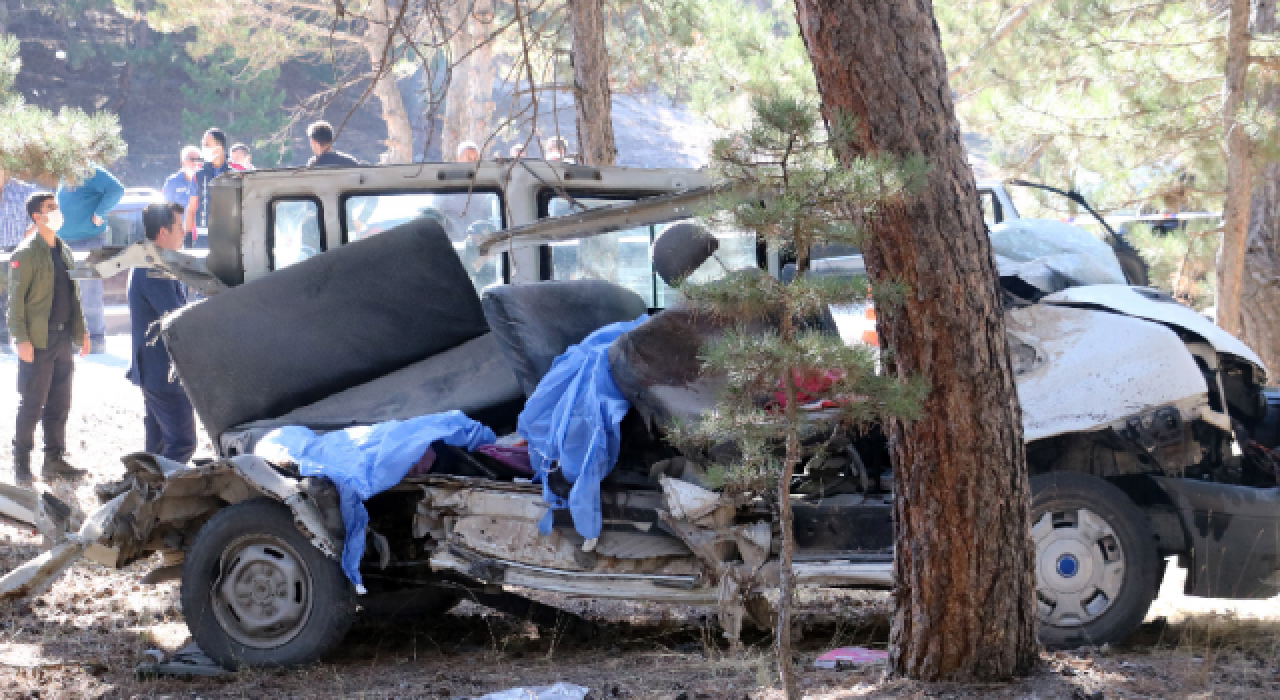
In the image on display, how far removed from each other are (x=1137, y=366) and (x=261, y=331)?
387cm

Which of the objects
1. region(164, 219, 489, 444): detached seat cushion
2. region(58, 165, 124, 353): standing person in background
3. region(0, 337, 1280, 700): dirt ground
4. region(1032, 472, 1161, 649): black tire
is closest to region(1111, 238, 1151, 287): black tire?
region(0, 337, 1280, 700): dirt ground

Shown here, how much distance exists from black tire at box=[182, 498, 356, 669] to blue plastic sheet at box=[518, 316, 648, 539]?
3.24 ft

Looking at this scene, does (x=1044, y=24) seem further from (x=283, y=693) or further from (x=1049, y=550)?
(x=283, y=693)

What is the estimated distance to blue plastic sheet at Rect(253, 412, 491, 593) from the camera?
4.80 m

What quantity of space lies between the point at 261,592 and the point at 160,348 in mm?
3749

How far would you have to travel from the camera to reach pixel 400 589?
5.43m

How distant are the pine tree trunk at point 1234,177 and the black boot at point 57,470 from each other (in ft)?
27.9

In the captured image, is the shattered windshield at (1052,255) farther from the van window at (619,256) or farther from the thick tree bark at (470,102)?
the thick tree bark at (470,102)

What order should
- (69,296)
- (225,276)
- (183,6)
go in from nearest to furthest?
(225,276)
(69,296)
(183,6)

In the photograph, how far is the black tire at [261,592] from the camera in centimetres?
489

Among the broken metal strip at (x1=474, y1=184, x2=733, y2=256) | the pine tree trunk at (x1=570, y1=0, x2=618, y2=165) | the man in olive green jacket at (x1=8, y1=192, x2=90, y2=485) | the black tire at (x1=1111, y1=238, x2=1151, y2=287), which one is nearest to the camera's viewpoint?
the broken metal strip at (x1=474, y1=184, x2=733, y2=256)

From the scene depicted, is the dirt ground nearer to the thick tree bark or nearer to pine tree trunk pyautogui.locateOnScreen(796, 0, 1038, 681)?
pine tree trunk pyautogui.locateOnScreen(796, 0, 1038, 681)

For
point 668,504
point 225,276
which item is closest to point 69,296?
point 225,276

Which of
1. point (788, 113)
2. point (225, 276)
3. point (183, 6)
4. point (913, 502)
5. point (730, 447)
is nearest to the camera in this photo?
point (788, 113)
